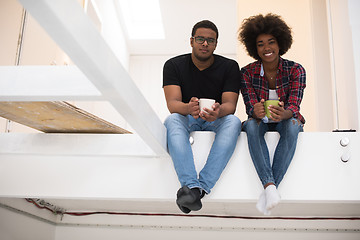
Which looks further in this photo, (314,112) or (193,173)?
(314,112)

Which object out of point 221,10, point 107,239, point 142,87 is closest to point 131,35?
point 142,87

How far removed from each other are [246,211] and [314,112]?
4.16 feet

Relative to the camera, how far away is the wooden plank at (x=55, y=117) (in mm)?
1448

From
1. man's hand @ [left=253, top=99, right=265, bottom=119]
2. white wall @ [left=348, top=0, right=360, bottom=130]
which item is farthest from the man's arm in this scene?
white wall @ [left=348, top=0, right=360, bottom=130]

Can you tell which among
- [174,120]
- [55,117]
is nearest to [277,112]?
[174,120]

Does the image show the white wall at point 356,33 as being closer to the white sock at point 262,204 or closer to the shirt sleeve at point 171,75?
the white sock at point 262,204

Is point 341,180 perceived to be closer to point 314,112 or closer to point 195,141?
point 195,141

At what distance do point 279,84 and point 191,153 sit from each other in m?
0.54

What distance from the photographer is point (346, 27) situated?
80.9 inches

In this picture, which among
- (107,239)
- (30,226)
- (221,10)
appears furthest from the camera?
(221,10)

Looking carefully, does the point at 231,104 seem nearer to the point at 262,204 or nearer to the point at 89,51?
the point at 262,204

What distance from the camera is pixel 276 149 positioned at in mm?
1711

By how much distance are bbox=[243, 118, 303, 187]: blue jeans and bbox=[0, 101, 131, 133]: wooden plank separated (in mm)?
577

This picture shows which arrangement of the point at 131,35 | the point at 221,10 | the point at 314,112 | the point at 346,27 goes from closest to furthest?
the point at 346,27, the point at 314,112, the point at 221,10, the point at 131,35
